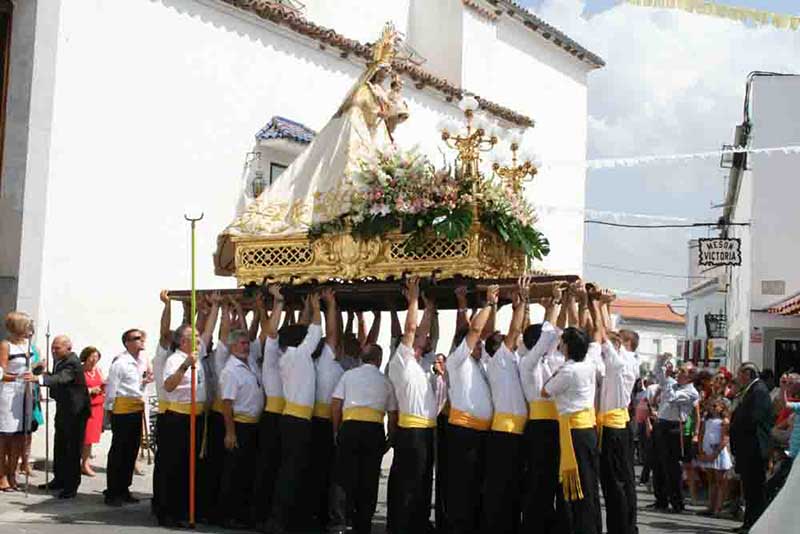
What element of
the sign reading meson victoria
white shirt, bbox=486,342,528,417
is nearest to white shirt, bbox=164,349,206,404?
white shirt, bbox=486,342,528,417

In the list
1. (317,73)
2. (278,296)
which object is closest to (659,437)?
(278,296)

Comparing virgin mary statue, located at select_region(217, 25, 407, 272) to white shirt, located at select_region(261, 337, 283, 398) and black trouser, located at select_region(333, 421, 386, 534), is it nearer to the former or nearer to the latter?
white shirt, located at select_region(261, 337, 283, 398)

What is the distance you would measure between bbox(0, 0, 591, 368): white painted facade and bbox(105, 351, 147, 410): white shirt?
2.16m

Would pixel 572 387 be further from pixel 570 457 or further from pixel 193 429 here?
pixel 193 429

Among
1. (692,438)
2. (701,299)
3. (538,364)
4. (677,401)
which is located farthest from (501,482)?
(701,299)

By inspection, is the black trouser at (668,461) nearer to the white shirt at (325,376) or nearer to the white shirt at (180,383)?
the white shirt at (325,376)

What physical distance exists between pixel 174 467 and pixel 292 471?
121 cm

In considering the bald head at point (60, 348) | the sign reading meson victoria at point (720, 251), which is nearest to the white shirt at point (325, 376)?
the bald head at point (60, 348)

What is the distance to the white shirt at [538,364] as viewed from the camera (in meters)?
9.00

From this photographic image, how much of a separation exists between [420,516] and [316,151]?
3.68m

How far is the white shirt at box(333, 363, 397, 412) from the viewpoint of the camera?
31.4 ft

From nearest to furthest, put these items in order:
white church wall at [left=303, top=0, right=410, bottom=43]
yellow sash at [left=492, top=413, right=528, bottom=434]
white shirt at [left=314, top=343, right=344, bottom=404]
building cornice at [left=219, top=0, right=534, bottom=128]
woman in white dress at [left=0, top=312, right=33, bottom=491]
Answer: yellow sash at [left=492, top=413, right=528, bottom=434] < white shirt at [left=314, top=343, right=344, bottom=404] < woman in white dress at [left=0, top=312, right=33, bottom=491] < building cornice at [left=219, top=0, right=534, bottom=128] < white church wall at [left=303, top=0, right=410, bottom=43]

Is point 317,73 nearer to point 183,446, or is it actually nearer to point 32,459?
point 32,459

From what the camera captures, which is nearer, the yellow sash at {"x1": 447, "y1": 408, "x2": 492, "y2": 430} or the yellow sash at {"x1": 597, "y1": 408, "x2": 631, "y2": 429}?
the yellow sash at {"x1": 447, "y1": 408, "x2": 492, "y2": 430}
